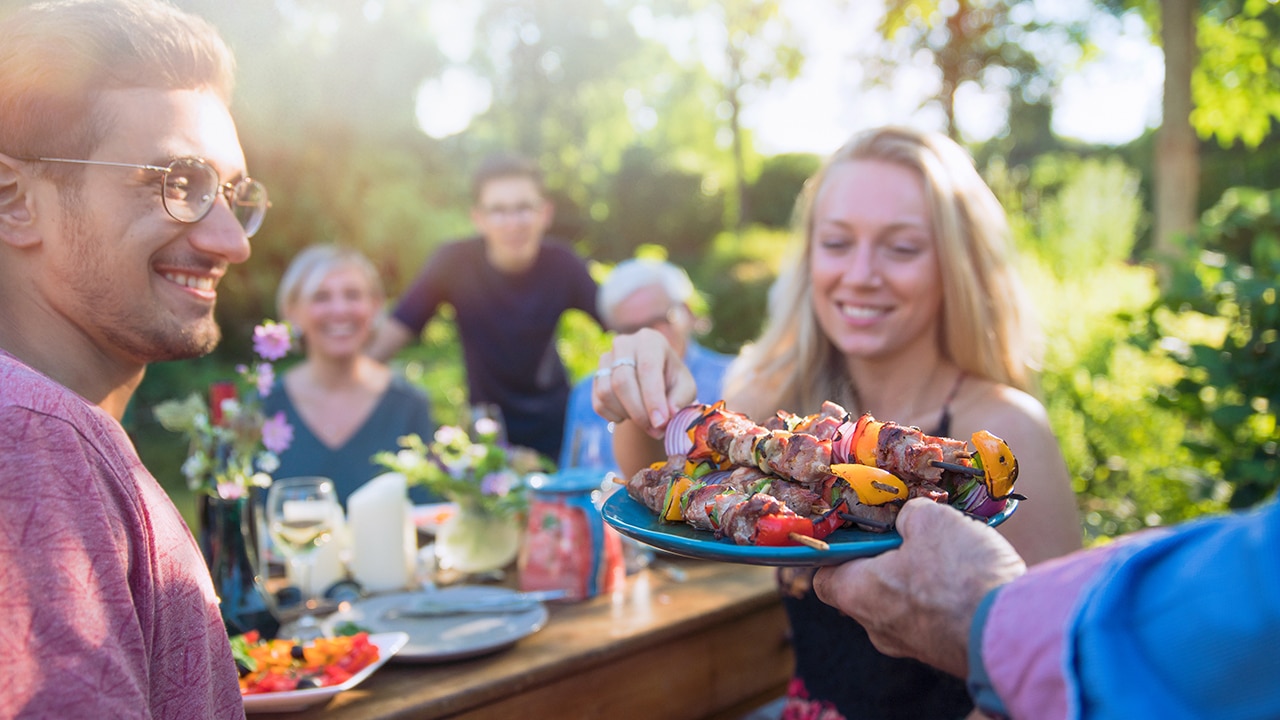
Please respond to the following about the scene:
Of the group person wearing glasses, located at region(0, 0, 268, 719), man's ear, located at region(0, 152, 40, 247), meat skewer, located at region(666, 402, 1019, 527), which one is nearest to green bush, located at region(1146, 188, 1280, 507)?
meat skewer, located at region(666, 402, 1019, 527)

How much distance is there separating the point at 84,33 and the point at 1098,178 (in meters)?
12.1

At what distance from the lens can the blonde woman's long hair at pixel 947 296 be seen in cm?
248

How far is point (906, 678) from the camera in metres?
2.30

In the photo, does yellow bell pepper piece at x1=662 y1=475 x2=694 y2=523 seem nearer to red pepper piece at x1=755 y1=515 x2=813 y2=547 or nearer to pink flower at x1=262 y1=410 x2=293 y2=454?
red pepper piece at x1=755 y1=515 x2=813 y2=547

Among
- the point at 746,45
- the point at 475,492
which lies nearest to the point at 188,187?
the point at 475,492

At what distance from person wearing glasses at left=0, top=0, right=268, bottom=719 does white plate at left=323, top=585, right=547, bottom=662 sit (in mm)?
765

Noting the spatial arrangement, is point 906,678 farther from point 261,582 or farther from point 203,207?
point 203,207

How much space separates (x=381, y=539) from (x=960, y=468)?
6.43 feet

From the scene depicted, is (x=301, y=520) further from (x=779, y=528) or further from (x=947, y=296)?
(x=947, y=296)

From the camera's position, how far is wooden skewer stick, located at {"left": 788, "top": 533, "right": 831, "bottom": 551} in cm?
129

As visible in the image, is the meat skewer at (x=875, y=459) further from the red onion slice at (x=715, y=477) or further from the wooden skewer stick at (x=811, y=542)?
the wooden skewer stick at (x=811, y=542)

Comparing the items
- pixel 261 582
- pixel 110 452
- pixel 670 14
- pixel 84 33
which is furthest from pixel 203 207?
pixel 670 14

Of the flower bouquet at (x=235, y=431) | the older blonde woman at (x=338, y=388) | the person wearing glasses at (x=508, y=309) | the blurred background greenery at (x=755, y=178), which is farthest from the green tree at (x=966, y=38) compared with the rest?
the flower bouquet at (x=235, y=431)

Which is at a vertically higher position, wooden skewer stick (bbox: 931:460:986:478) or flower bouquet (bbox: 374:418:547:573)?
wooden skewer stick (bbox: 931:460:986:478)
